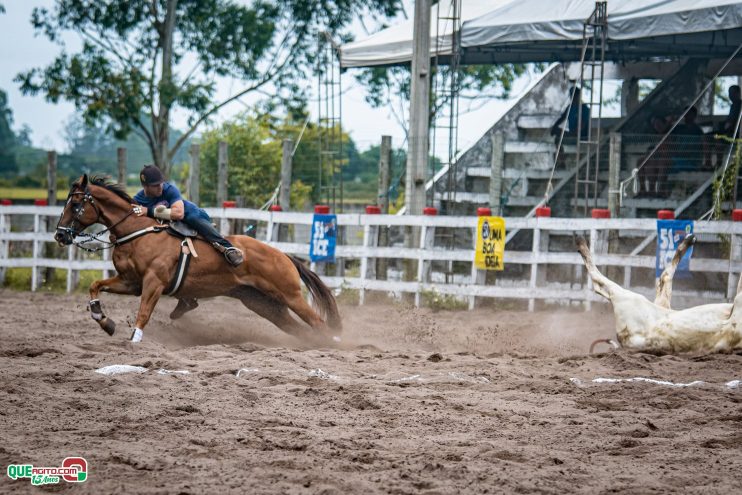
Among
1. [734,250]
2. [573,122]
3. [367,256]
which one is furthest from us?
[573,122]

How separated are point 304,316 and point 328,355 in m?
1.40

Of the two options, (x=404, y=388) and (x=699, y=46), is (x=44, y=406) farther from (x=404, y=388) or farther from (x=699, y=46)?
(x=699, y=46)

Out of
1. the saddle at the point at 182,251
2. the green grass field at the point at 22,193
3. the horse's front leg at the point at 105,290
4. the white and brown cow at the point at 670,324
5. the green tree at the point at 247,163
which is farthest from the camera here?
the green grass field at the point at 22,193

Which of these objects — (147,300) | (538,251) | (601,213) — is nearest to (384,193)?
(538,251)

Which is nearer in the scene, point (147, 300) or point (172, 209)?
point (147, 300)

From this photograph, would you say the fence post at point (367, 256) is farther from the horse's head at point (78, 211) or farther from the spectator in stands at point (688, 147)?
the spectator in stands at point (688, 147)

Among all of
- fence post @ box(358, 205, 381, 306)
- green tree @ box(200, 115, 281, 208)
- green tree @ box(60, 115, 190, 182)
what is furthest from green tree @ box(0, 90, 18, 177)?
fence post @ box(358, 205, 381, 306)

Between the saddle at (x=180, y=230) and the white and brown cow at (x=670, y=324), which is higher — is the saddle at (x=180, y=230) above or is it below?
above

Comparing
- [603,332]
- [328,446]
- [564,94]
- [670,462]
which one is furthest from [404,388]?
[564,94]

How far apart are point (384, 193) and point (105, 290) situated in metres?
7.52

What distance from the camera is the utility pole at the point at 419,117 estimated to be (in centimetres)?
1608

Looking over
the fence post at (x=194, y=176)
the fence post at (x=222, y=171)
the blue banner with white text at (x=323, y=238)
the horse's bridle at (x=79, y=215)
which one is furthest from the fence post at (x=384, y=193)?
the horse's bridle at (x=79, y=215)

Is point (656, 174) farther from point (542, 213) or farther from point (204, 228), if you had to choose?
point (204, 228)

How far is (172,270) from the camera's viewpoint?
10312mm
